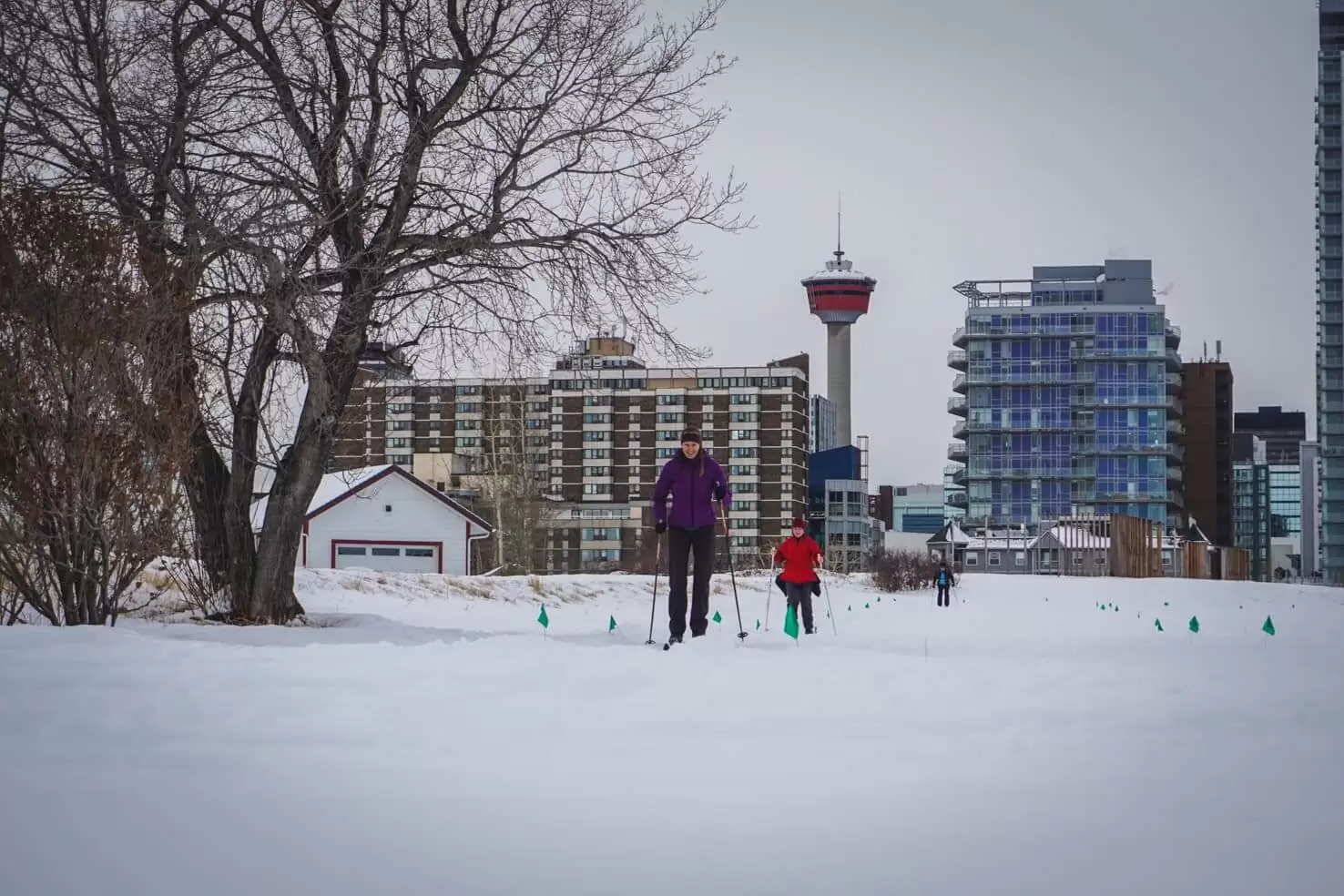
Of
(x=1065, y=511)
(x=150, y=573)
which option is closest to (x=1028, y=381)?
(x=1065, y=511)

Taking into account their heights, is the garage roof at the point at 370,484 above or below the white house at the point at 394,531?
above

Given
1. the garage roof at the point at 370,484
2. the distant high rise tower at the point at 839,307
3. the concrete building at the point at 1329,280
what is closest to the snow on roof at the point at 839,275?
the distant high rise tower at the point at 839,307

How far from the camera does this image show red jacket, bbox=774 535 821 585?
1720cm

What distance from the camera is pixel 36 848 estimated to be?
4.95m

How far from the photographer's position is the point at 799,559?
56.5 feet

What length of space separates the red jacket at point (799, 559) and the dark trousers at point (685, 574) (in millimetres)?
3568

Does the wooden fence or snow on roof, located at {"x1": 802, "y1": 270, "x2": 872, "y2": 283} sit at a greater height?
snow on roof, located at {"x1": 802, "y1": 270, "x2": 872, "y2": 283}

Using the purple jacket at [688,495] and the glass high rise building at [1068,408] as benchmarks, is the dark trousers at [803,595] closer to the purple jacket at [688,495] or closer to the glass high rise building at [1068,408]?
the purple jacket at [688,495]

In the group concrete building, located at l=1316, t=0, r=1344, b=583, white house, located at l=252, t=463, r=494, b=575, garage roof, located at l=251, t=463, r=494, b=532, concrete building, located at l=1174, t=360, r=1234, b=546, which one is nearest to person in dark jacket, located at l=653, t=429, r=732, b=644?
garage roof, located at l=251, t=463, r=494, b=532

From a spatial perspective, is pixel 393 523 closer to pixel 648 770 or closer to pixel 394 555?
pixel 394 555

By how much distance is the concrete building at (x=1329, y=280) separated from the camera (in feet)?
405

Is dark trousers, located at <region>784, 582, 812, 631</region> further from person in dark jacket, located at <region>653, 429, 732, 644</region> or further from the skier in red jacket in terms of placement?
person in dark jacket, located at <region>653, 429, 732, 644</region>

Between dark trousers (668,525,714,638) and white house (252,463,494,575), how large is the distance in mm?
40395

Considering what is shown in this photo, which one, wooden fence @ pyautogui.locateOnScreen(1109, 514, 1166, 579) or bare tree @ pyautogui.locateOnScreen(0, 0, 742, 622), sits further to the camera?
wooden fence @ pyautogui.locateOnScreen(1109, 514, 1166, 579)
